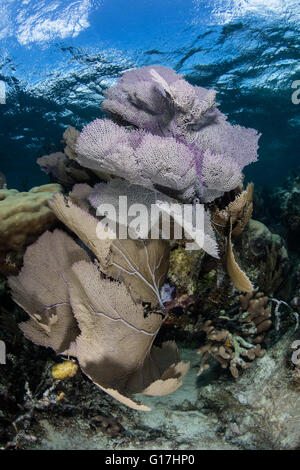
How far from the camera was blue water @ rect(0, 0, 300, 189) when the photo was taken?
10680mm

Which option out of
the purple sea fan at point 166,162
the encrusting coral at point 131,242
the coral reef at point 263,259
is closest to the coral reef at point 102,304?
the encrusting coral at point 131,242

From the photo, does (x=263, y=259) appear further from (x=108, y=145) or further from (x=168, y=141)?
(x=108, y=145)

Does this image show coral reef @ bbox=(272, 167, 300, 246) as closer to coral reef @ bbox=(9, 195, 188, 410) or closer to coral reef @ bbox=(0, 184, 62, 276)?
coral reef @ bbox=(9, 195, 188, 410)

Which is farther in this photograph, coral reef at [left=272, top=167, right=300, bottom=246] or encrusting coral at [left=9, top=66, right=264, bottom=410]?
coral reef at [left=272, top=167, right=300, bottom=246]

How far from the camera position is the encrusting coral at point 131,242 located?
7.82ft

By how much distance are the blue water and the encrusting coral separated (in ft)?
31.2

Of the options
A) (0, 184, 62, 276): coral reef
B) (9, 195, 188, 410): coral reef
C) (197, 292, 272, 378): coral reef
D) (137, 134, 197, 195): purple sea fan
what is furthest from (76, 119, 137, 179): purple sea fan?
(197, 292, 272, 378): coral reef

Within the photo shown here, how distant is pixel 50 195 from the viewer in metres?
3.81

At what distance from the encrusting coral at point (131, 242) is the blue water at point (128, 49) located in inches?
375

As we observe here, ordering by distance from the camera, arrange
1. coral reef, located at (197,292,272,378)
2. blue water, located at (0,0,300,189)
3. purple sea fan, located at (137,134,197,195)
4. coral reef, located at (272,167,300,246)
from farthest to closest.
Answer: blue water, located at (0,0,300,189) → coral reef, located at (272,167,300,246) → coral reef, located at (197,292,272,378) → purple sea fan, located at (137,134,197,195)

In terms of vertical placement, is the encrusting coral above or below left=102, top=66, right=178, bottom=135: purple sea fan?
below

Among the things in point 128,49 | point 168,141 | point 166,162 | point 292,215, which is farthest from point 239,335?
point 128,49
